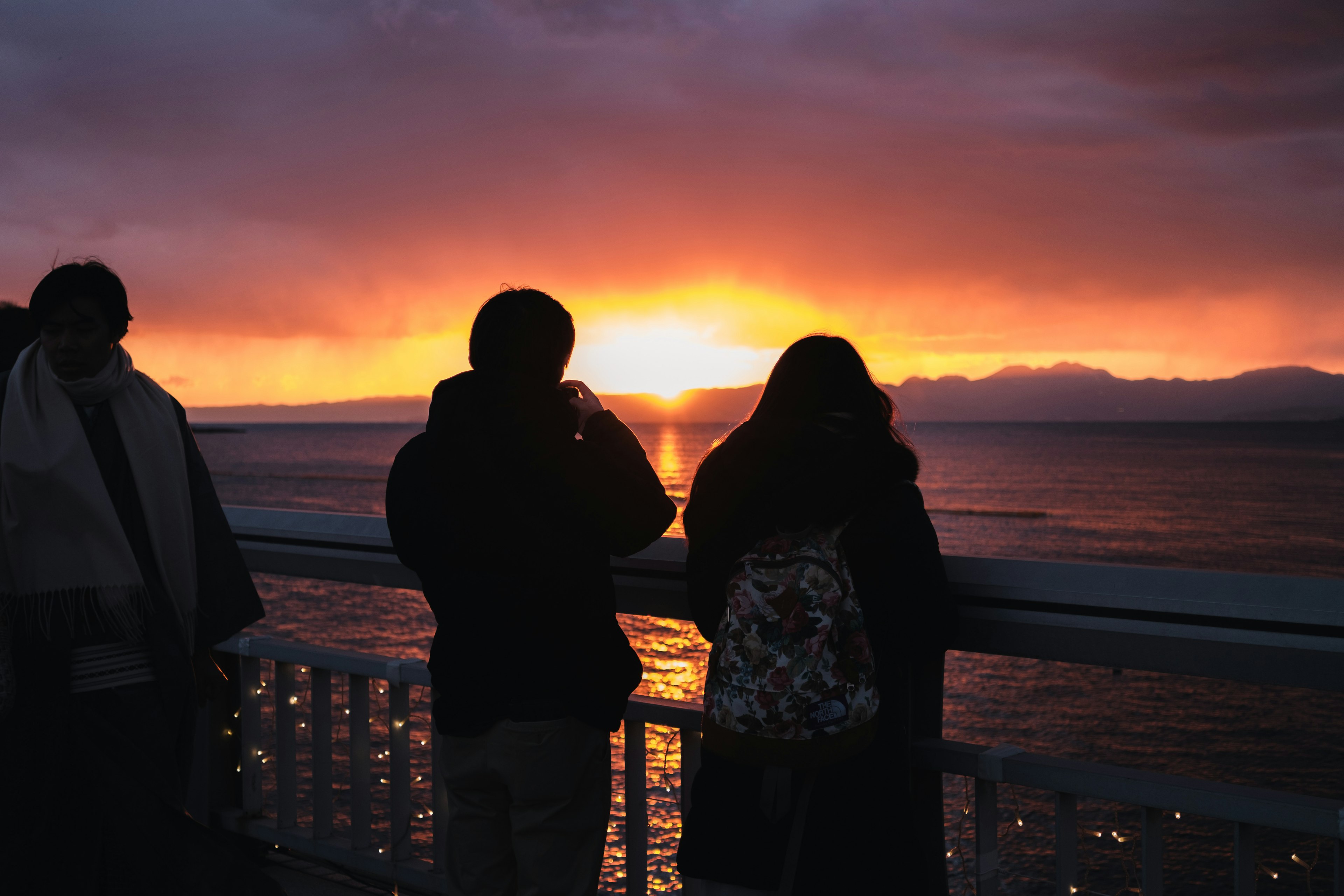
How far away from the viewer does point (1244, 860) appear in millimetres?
1624

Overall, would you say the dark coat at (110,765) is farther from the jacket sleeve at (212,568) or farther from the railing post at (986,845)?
the railing post at (986,845)

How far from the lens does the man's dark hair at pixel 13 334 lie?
2.56 m

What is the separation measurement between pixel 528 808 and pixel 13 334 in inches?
77.9

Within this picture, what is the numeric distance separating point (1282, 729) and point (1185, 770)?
2546mm

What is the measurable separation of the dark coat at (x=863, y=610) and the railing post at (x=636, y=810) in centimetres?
45

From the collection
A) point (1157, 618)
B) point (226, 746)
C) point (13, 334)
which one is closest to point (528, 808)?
point (1157, 618)

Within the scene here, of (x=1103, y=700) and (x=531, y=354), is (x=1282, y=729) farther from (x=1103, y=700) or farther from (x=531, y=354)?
(x=531, y=354)

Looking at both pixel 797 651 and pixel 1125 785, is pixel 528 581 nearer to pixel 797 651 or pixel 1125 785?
pixel 797 651

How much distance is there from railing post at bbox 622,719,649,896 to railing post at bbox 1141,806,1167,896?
1061 millimetres

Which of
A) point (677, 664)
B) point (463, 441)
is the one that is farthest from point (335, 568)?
point (677, 664)

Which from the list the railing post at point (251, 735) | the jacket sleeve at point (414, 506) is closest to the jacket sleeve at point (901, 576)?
the jacket sleeve at point (414, 506)

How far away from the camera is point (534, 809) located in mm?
1895

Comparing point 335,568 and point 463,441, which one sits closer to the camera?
point 463,441

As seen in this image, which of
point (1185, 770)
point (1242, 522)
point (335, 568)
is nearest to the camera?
point (335, 568)
